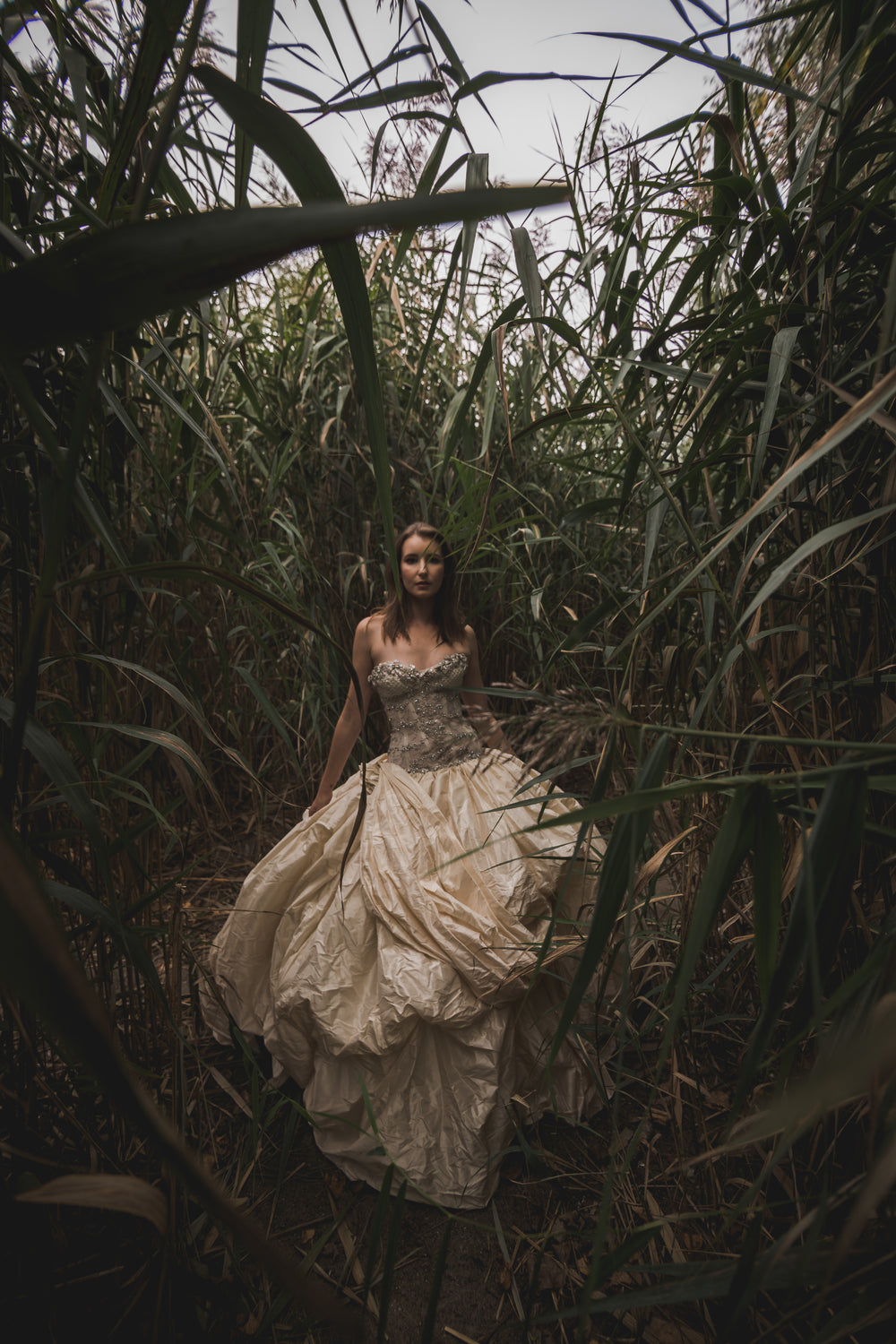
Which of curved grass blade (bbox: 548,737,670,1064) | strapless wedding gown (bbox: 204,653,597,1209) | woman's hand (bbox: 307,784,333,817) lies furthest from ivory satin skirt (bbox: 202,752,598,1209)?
curved grass blade (bbox: 548,737,670,1064)

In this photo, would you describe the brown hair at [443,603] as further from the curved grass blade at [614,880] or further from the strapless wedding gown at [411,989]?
the curved grass blade at [614,880]

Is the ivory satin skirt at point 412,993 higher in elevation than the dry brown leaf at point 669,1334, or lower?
higher

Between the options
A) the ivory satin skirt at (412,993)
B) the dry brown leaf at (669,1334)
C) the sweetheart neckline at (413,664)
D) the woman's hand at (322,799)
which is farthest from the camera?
the sweetheart neckline at (413,664)

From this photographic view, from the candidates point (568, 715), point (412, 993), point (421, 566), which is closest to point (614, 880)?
point (568, 715)

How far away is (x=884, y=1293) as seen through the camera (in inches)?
13.3

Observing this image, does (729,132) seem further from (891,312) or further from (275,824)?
(275,824)

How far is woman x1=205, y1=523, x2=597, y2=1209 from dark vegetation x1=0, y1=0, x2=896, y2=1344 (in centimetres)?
8

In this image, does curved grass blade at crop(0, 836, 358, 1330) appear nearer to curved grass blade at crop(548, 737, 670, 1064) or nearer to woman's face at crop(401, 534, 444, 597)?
curved grass blade at crop(548, 737, 670, 1064)

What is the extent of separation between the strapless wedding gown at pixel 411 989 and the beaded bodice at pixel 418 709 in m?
0.23

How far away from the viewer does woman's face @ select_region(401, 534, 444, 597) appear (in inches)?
58.9

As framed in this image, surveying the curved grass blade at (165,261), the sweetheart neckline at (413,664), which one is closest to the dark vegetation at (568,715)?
the curved grass blade at (165,261)

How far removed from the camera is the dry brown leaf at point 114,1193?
254 mm

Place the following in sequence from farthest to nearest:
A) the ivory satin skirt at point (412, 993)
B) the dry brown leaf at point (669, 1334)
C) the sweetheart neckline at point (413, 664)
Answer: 1. the sweetheart neckline at point (413, 664)
2. the ivory satin skirt at point (412, 993)
3. the dry brown leaf at point (669, 1334)

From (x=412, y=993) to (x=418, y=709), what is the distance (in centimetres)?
70
